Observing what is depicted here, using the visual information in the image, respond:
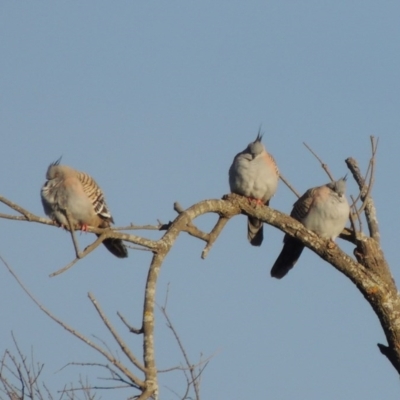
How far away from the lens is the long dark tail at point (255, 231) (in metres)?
8.06

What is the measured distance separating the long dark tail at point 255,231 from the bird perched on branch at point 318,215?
34cm

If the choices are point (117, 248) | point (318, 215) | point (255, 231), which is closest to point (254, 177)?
point (255, 231)

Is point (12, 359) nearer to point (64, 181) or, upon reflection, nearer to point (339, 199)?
point (64, 181)

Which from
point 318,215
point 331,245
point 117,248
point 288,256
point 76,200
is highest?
point 76,200

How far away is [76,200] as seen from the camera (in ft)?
24.9

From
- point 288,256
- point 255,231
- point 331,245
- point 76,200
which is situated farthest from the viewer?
point 255,231

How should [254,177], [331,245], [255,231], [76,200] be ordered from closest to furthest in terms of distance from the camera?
[331,245], [76,200], [254,177], [255,231]

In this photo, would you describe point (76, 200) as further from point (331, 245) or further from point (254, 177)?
point (331, 245)

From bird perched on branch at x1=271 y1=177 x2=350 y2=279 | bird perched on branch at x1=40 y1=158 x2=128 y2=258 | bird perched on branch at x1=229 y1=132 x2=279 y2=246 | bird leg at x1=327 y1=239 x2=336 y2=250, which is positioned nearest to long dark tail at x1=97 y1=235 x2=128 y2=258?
bird perched on branch at x1=40 y1=158 x2=128 y2=258

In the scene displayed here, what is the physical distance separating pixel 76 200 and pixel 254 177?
1507mm

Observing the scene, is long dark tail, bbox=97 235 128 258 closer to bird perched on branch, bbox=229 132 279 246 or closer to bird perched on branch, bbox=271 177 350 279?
bird perched on branch, bbox=229 132 279 246

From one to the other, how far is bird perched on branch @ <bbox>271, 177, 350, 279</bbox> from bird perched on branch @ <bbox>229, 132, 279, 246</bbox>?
0.31 m

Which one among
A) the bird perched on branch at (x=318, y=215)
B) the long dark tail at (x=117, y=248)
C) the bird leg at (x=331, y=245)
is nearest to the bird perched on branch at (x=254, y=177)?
the bird perched on branch at (x=318, y=215)

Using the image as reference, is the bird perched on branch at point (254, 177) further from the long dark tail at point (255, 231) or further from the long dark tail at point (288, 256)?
the long dark tail at point (288, 256)
